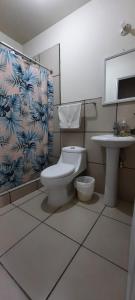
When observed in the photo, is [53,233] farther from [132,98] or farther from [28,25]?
[28,25]

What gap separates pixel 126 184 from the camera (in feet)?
5.13

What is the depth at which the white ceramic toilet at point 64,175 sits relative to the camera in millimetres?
1348

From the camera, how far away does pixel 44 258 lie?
36.8 inches

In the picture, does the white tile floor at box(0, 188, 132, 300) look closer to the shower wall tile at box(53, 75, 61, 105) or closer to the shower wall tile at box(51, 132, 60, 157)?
the shower wall tile at box(51, 132, 60, 157)

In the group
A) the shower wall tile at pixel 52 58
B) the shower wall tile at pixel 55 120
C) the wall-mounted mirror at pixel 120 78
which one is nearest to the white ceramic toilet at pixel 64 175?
the shower wall tile at pixel 55 120

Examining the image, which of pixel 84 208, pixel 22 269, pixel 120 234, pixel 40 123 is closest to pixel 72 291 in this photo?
pixel 22 269

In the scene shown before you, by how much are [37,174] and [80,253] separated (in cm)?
117

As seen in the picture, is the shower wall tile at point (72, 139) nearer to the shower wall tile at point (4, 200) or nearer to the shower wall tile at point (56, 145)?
the shower wall tile at point (56, 145)

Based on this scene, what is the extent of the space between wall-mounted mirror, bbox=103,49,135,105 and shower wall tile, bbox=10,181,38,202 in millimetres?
1367

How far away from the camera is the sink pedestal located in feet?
4.55

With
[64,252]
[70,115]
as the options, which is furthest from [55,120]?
[64,252]

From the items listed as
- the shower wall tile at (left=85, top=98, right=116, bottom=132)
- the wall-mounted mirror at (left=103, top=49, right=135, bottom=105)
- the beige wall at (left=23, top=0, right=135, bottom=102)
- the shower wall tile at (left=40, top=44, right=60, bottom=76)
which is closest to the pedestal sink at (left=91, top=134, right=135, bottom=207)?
the shower wall tile at (left=85, top=98, right=116, bottom=132)

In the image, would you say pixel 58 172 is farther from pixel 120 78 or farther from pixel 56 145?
pixel 120 78

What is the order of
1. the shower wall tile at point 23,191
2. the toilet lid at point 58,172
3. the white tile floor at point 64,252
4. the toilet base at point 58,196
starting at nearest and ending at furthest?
the white tile floor at point 64,252
the toilet lid at point 58,172
the toilet base at point 58,196
the shower wall tile at point 23,191
